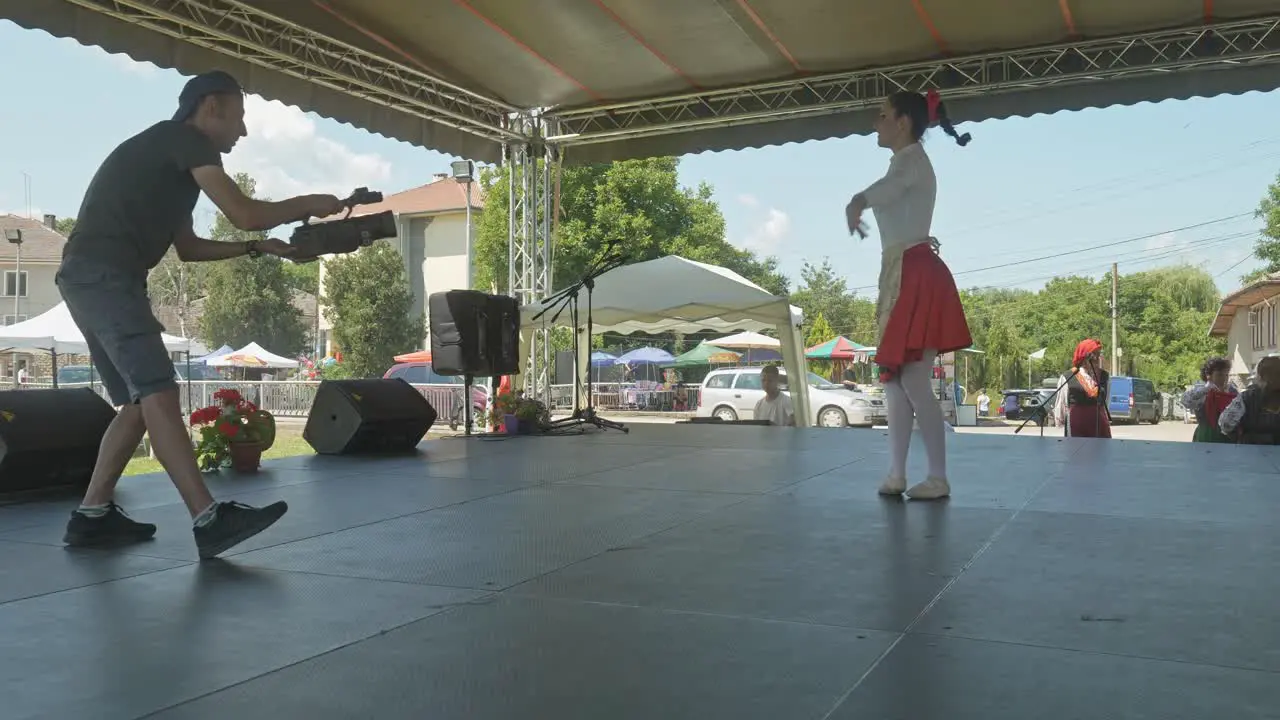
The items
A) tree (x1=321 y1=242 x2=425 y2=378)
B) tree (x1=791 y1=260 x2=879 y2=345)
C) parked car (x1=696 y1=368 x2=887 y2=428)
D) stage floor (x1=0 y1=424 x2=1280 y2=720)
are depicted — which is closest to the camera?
stage floor (x1=0 y1=424 x2=1280 y2=720)

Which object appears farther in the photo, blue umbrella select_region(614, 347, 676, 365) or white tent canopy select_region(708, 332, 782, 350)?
blue umbrella select_region(614, 347, 676, 365)

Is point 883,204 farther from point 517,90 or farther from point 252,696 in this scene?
point 517,90

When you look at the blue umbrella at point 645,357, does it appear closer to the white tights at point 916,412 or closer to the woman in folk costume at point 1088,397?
the woman in folk costume at point 1088,397

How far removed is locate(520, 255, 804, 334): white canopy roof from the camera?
1128cm

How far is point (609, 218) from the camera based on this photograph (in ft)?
94.3

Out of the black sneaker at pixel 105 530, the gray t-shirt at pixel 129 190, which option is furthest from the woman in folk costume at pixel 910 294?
the black sneaker at pixel 105 530

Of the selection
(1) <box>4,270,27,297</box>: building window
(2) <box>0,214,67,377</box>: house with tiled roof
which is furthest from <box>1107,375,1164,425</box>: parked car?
(1) <box>4,270,27,297</box>: building window

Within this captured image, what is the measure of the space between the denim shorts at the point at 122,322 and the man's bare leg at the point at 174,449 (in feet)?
0.15

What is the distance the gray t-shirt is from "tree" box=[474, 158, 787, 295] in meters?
25.0

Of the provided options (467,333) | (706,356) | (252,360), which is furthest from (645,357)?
(467,333)

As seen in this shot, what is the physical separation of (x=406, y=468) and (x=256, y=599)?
2903 millimetres

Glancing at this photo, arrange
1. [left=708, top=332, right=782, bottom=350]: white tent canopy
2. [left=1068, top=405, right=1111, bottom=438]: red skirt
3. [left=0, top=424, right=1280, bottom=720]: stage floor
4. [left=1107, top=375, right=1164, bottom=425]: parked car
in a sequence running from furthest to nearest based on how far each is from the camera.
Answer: [left=1107, top=375, right=1164, bottom=425]: parked car, [left=708, top=332, right=782, bottom=350]: white tent canopy, [left=1068, top=405, right=1111, bottom=438]: red skirt, [left=0, top=424, right=1280, bottom=720]: stage floor

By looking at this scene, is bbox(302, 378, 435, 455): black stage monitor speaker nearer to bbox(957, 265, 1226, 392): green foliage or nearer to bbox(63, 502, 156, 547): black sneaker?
bbox(63, 502, 156, 547): black sneaker

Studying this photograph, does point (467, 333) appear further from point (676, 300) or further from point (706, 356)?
point (706, 356)
